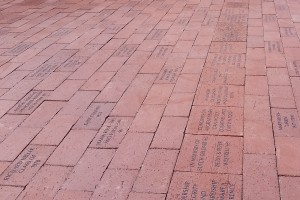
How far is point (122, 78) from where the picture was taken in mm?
5102

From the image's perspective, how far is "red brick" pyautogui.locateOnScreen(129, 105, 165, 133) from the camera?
12.8 ft

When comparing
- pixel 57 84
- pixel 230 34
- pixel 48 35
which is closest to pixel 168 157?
pixel 57 84

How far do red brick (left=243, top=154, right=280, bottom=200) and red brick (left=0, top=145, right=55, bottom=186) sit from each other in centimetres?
189

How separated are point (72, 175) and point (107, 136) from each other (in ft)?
2.18

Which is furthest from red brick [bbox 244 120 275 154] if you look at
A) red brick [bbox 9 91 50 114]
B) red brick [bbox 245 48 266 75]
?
red brick [bbox 9 91 50 114]

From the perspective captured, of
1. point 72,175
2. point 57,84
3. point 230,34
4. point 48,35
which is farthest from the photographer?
point 48,35

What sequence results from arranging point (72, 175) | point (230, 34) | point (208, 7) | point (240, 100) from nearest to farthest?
point (72, 175)
point (240, 100)
point (230, 34)
point (208, 7)

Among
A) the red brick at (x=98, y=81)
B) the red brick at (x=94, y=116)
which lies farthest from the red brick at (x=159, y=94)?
the red brick at (x=98, y=81)

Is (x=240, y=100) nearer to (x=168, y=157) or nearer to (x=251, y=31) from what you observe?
(x=168, y=157)

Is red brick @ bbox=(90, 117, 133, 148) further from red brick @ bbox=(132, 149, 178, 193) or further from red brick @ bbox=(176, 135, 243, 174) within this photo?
red brick @ bbox=(176, 135, 243, 174)

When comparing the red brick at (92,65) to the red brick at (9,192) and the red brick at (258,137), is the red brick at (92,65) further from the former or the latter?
the red brick at (258,137)

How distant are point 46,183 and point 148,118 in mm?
1374

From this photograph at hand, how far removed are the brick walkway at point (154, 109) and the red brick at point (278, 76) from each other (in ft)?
0.08

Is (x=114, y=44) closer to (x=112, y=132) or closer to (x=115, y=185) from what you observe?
(x=112, y=132)
